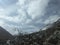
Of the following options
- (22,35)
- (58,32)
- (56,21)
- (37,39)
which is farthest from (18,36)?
(58,32)

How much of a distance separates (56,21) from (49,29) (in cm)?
164

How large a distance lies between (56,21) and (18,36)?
4304mm

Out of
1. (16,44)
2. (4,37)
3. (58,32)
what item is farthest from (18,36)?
(4,37)

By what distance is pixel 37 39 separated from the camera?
13.0 m

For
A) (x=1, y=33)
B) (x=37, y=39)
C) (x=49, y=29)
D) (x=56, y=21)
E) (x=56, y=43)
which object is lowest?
(x=56, y=43)

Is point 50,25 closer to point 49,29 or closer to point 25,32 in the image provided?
point 49,29

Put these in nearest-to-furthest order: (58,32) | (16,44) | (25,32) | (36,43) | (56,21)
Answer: (58,32)
(36,43)
(16,44)
(56,21)
(25,32)

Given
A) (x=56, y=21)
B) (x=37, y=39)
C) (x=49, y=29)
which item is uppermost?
(x=56, y=21)

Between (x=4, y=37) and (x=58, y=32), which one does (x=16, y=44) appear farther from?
(x=4, y=37)

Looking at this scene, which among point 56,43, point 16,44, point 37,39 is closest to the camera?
point 56,43

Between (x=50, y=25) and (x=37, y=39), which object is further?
(x=50, y=25)

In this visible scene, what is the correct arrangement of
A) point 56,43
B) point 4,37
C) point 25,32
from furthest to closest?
point 4,37, point 25,32, point 56,43

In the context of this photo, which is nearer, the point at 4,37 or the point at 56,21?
the point at 56,21

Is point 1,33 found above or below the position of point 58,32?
above
